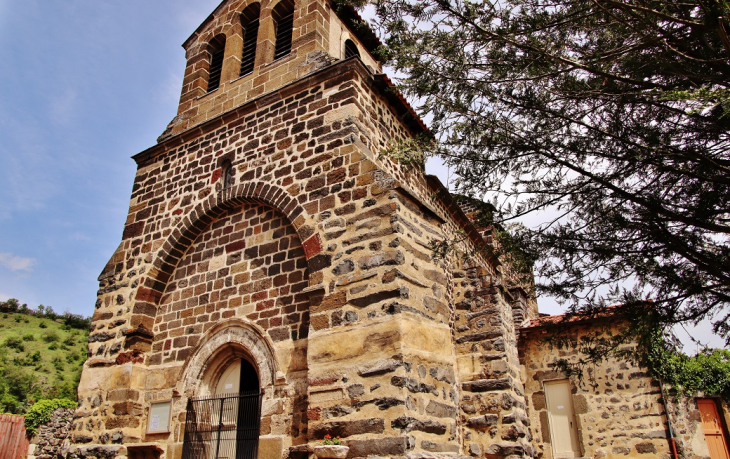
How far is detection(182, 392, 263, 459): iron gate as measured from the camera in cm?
702

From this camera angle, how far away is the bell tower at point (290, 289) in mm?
6016

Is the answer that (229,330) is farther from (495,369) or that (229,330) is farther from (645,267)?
(645,267)

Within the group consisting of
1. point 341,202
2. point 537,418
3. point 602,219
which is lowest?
point 537,418

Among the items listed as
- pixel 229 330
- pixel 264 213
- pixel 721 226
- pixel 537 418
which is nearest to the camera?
pixel 721 226

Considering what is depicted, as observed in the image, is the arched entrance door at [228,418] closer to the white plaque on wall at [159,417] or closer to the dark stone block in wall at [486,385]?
the white plaque on wall at [159,417]

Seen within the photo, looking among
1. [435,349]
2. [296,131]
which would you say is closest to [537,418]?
[435,349]

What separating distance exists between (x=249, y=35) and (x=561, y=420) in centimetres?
1083

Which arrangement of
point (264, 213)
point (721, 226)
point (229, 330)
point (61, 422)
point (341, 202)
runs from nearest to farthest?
point (721, 226) < point (341, 202) < point (229, 330) < point (264, 213) < point (61, 422)

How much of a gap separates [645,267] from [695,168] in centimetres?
127

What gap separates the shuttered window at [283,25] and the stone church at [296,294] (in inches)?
1.7

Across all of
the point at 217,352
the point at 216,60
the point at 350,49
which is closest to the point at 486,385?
the point at 217,352

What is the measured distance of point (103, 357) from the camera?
27.6 feet

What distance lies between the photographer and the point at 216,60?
35.2 feet

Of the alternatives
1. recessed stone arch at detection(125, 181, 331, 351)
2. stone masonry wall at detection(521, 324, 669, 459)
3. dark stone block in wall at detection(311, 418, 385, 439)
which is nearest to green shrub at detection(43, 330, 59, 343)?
recessed stone arch at detection(125, 181, 331, 351)
